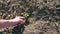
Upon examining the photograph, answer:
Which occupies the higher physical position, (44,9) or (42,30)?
(44,9)

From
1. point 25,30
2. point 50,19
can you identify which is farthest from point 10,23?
point 50,19

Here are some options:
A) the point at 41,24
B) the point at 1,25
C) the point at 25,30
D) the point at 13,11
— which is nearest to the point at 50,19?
the point at 41,24

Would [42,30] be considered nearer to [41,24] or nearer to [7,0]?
[41,24]

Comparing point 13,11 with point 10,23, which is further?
point 13,11

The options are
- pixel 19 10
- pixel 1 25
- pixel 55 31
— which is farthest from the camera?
pixel 19 10

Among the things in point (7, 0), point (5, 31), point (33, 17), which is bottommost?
point (5, 31)

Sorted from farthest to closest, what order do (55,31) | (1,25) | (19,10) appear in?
(19,10) → (55,31) → (1,25)
